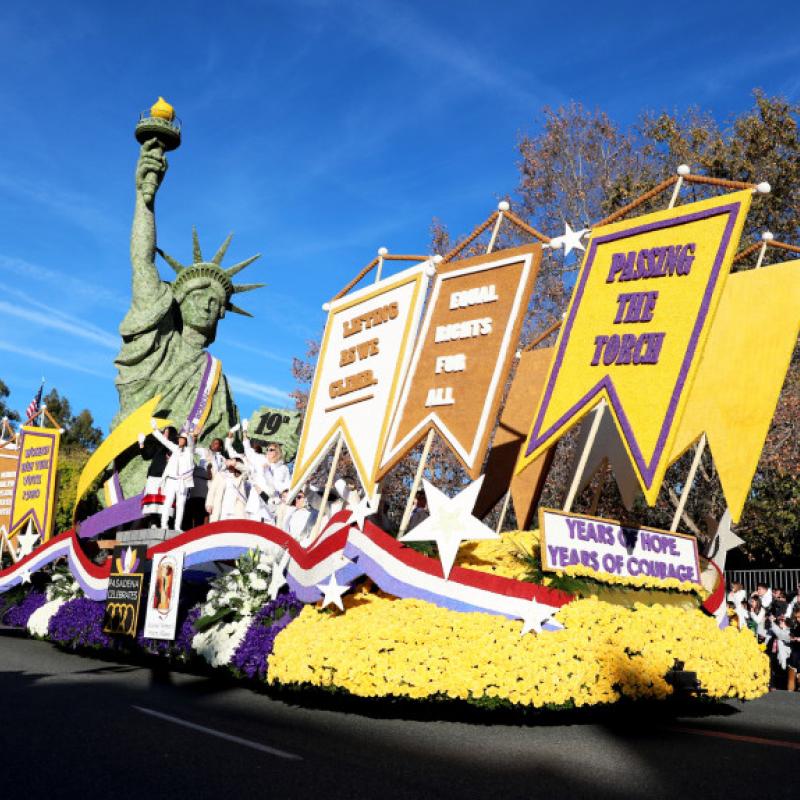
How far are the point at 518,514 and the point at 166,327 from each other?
51.4 ft

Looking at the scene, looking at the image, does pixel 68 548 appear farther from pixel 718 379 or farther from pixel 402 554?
pixel 718 379

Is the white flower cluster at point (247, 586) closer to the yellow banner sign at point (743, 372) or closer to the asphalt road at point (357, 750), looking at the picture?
the asphalt road at point (357, 750)

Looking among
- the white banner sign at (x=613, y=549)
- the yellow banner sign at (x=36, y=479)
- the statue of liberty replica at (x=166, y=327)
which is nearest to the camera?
the white banner sign at (x=613, y=549)

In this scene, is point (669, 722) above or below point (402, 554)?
below

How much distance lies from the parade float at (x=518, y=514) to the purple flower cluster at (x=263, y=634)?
35 millimetres

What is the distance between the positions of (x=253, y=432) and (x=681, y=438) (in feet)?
40.5

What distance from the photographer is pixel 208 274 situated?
26.4 meters

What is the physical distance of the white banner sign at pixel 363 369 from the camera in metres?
12.2

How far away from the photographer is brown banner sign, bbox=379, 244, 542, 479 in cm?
1087

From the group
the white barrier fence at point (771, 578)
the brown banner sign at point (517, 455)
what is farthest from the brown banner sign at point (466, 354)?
the white barrier fence at point (771, 578)

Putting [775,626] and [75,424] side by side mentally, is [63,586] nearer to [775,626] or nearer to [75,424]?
[775,626]

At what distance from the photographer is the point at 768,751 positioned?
7.24 m

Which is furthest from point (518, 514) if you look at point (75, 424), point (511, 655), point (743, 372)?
point (75, 424)

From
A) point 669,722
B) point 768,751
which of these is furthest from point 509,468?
point 768,751
